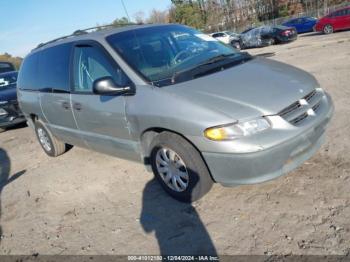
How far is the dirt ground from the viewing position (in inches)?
114

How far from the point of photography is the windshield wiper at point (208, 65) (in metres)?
3.62

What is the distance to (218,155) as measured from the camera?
3080 mm

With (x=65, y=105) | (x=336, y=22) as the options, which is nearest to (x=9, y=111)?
(x=65, y=105)

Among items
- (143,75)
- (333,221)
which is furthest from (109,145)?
(333,221)

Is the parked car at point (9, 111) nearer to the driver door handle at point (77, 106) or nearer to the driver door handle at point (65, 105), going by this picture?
the driver door handle at point (65, 105)

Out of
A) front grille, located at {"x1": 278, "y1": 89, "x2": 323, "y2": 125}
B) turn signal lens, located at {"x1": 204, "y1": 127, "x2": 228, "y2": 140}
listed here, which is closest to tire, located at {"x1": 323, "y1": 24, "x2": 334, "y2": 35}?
front grille, located at {"x1": 278, "y1": 89, "x2": 323, "y2": 125}

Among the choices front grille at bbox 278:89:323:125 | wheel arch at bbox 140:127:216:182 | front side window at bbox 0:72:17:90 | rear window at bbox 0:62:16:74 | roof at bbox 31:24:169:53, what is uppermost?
roof at bbox 31:24:169:53

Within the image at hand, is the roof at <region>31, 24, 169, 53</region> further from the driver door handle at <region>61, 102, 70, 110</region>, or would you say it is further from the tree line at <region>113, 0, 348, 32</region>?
the tree line at <region>113, 0, 348, 32</region>

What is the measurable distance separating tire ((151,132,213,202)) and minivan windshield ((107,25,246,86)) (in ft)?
2.10

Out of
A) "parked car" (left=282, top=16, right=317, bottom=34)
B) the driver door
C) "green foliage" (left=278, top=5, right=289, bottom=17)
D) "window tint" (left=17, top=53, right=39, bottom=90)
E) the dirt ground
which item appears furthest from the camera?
"green foliage" (left=278, top=5, right=289, bottom=17)

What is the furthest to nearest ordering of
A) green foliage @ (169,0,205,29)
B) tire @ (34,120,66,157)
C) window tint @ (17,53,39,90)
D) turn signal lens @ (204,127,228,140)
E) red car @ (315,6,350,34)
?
1. green foliage @ (169,0,205,29)
2. red car @ (315,6,350,34)
3. tire @ (34,120,66,157)
4. window tint @ (17,53,39,90)
5. turn signal lens @ (204,127,228,140)

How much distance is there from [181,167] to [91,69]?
1.74m

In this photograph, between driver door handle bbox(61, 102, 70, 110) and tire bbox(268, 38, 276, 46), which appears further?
tire bbox(268, 38, 276, 46)

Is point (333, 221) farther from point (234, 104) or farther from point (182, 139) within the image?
point (182, 139)
